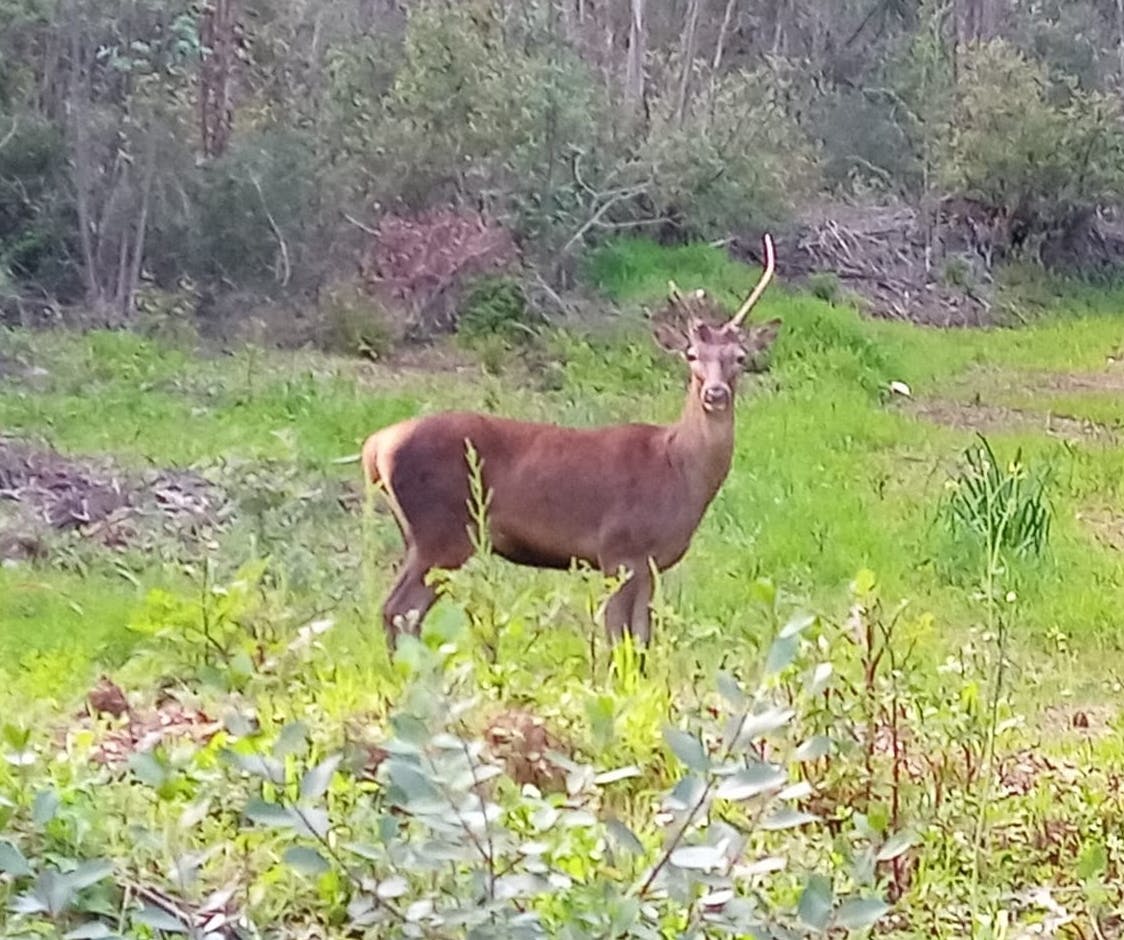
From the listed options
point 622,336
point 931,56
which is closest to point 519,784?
point 622,336

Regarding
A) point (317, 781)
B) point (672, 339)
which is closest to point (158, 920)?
point (317, 781)

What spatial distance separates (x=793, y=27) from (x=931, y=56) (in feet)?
21.0

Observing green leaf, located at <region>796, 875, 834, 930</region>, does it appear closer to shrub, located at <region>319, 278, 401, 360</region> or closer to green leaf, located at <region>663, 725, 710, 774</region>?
green leaf, located at <region>663, 725, 710, 774</region>

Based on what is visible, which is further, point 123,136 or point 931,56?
point 931,56

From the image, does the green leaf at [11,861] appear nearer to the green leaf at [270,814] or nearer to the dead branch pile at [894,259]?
the green leaf at [270,814]

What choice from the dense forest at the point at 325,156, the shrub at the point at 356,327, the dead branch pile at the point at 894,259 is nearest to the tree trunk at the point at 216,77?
the dense forest at the point at 325,156

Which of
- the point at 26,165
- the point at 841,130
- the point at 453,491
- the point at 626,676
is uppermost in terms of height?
the point at 626,676

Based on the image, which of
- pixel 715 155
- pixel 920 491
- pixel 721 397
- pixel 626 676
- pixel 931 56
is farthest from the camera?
pixel 931 56

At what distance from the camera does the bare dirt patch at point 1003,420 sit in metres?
13.9

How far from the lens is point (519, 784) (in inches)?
156

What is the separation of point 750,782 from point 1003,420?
12.3 m

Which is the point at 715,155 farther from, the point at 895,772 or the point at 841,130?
the point at 895,772

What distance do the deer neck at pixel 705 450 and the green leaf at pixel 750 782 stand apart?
4.83 metres

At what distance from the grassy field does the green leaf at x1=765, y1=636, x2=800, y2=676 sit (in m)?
0.41
